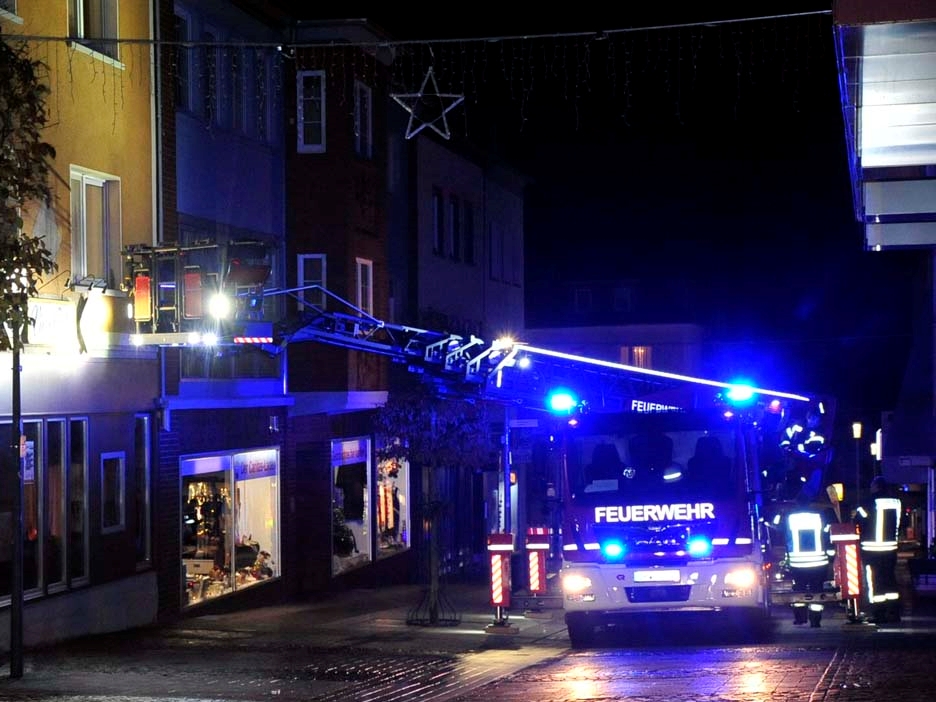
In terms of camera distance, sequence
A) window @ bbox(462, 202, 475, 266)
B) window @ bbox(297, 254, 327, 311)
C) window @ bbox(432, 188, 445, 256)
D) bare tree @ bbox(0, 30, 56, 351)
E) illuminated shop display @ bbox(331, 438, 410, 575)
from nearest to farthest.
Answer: bare tree @ bbox(0, 30, 56, 351) < window @ bbox(297, 254, 327, 311) < illuminated shop display @ bbox(331, 438, 410, 575) < window @ bbox(432, 188, 445, 256) < window @ bbox(462, 202, 475, 266)

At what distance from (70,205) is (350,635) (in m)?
6.26

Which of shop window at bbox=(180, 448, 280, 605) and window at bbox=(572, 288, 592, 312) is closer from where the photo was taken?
shop window at bbox=(180, 448, 280, 605)

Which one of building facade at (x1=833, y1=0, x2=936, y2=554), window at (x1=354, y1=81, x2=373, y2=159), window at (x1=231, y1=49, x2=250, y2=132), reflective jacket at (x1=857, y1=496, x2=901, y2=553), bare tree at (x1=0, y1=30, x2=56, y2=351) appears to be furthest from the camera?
window at (x1=354, y1=81, x2=373, y2=159)

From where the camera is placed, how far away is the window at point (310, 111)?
26.7 meters

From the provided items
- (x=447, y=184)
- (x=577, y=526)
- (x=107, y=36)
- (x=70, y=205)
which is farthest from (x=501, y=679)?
(x=447, y=184)

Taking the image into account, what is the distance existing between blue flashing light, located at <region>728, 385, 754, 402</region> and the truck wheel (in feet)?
10.5

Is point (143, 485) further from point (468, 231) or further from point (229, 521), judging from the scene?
point (468, 231)

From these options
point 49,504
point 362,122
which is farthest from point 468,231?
point 49,504

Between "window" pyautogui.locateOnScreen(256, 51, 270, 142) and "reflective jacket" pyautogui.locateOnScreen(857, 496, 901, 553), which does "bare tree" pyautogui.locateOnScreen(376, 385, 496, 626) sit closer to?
"window" pyautogui.locateOnScreen(256, 51, 270, 142)

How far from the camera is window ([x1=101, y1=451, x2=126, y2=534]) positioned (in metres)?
19.6

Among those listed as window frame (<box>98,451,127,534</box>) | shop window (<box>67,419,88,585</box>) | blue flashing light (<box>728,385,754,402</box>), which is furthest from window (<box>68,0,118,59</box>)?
blue flashing light (<box>728,385,754,402</box>)

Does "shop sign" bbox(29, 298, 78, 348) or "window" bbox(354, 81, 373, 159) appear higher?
"window" bbox(354, 81, 373, 159)

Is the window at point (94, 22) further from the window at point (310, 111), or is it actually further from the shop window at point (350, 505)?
the shop window at point (350, 505)

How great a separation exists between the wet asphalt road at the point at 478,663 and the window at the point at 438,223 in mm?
15630
